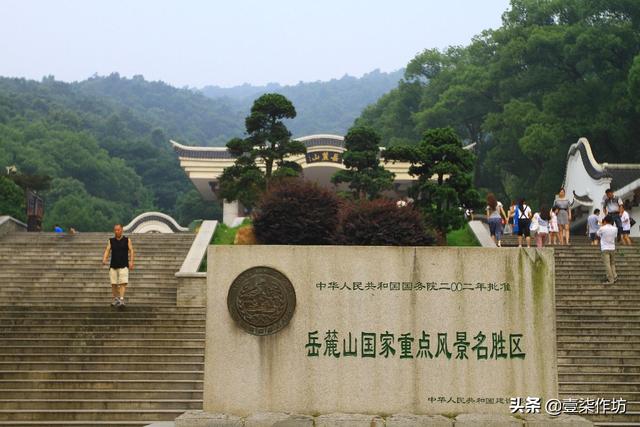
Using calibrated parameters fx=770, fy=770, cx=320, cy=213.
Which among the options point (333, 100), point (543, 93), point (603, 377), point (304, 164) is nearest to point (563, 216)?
point (603, 377)

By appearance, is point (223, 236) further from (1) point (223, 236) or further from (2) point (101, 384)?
(2) point (101, 384)

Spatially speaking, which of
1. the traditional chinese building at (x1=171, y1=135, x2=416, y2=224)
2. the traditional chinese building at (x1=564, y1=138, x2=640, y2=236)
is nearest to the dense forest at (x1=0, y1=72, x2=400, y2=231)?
the traditional chinese building at (x1=171, y1=135, x2=416, y2=224)

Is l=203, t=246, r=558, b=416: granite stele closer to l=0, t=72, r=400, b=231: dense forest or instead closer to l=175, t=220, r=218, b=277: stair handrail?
l=175, t=220, r=218, b=277: stair handrail

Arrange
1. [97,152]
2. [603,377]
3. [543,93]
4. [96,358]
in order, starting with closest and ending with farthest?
[603,377] < [96,358] < [543,93] < [97,152]

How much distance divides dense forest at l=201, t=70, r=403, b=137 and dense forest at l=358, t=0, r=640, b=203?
7067cm

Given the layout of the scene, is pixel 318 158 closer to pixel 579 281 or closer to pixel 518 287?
pixel 579 281

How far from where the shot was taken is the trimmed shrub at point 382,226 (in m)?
9.84

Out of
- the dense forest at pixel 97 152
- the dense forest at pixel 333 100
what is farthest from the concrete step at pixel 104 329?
the dense forest at pixel 333 100

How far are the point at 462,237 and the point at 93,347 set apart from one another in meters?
10.7

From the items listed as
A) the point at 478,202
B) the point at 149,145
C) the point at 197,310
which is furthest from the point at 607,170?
the point at 149,145

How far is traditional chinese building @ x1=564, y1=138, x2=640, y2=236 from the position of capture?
68.6 feet

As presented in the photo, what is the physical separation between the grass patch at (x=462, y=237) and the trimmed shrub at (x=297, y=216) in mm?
5552

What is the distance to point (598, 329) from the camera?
1133cm

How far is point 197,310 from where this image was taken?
1255cm
